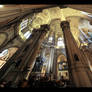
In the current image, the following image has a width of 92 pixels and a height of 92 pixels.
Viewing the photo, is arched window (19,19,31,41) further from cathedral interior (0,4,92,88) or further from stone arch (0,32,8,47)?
stone arch (0,32,8,47)

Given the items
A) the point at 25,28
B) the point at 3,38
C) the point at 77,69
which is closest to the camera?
the point at 77,69

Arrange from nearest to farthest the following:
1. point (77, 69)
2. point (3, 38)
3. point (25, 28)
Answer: point (77, 69)
point (3, 38)
point (25, 28)

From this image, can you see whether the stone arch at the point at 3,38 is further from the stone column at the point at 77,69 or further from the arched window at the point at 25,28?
the stone column at the point at 77,69

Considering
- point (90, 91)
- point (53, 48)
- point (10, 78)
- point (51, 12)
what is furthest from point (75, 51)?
point (51, 12)

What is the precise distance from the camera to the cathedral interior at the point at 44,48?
13.7ft

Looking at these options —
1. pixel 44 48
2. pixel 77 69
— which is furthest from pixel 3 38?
pixel 77 69

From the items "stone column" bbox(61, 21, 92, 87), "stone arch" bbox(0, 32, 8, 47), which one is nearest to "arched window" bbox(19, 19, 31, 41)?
"stone arch" bbox(0, 32, 8, 47)

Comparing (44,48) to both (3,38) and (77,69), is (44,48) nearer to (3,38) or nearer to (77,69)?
(3,38)

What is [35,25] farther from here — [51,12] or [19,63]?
[19,63]

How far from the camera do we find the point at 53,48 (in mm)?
13133

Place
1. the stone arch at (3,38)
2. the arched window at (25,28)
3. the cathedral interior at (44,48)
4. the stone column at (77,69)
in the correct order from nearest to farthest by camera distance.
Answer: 1. the stone column at (77,69)
2. the cathedral interior at (44,48)
3. the stone arch at (3,38)
4. the arched window at (25,28)

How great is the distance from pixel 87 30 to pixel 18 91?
1422 cm

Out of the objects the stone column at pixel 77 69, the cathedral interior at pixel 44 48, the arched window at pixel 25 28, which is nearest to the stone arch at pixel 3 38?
the cathedral interior at pixel 44 48

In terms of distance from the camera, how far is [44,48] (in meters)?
12.9
